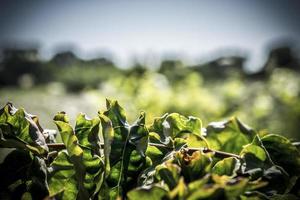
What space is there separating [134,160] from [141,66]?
14.5 ft

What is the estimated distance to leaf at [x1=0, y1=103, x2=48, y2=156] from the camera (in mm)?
636

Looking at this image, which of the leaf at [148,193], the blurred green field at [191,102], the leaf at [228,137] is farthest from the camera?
the blurred green field at [191,102]

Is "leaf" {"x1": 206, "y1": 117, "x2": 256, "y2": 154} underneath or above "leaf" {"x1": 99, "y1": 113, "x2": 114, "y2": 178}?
underneath

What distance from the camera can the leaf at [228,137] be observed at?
779 millimetres

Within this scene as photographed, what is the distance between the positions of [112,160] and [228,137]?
0.83 feet

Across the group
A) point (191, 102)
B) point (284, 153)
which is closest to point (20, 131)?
point (284, 153)

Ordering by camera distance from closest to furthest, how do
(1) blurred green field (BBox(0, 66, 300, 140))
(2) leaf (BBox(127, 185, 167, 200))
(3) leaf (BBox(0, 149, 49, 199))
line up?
(2) leaf (BBox(127, 185, 167, 200)) < (3) leaf (BBox(0, 149, 49, 199)) < (1) blurred green field (BBox(0, 66, 300, 140))

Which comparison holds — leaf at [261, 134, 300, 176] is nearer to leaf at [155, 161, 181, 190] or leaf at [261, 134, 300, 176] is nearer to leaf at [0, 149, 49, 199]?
leaf at [155, 161, 181, 190]

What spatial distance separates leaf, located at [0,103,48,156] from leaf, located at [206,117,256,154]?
32 cm

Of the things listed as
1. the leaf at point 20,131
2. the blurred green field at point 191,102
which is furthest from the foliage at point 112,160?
the blurred green field at point 191,102

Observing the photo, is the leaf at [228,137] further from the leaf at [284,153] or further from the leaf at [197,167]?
the leaf at [197,167]

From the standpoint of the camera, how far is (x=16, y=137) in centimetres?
64

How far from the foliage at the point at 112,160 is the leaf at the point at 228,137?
2.8 inches

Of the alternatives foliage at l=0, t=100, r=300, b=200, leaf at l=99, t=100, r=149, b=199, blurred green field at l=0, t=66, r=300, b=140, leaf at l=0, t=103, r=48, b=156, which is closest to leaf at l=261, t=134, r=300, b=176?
foliage at l=0, t=100, r=300, b=200
